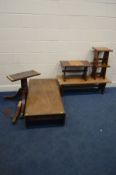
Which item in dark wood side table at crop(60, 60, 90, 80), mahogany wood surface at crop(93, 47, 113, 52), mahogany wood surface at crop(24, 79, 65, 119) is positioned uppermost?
mahogany wood surface at crop(93, 47, 113, 52)

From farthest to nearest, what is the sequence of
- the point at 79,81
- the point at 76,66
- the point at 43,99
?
the point at 79,81
the point at 76,66
the point at 43,99

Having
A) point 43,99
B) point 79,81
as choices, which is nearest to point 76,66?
point 79,81

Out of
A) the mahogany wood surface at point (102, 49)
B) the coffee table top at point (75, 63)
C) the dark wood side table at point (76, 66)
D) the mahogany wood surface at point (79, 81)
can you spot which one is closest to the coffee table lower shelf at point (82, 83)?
the mahogany wood surface at point (79, 81)

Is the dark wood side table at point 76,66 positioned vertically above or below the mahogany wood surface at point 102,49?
below

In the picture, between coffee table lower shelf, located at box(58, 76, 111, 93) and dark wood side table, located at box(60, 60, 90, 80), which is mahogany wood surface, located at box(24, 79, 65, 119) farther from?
dark wood side table, located at box(60, 60, 90, 80)

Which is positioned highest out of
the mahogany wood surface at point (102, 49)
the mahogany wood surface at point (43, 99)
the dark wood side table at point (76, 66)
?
the mahogany wood surface at point (102, 49)

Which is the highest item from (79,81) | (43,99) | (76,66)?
(76,66)

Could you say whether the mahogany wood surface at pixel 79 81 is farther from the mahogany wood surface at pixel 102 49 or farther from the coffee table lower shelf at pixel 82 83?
the mahogany wood surface at pixel 102 49

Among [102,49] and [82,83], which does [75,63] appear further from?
[102,49]

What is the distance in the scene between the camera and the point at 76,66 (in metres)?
3.12

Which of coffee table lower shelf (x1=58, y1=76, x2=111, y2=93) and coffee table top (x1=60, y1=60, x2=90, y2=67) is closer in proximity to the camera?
coffee table top (x1=60, y1=60, x2=90, y2=67)

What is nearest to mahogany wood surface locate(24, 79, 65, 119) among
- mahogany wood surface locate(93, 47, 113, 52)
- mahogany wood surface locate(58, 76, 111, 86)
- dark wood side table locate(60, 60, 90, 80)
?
mahogany wood surface locate(58, 76, 111, 86)

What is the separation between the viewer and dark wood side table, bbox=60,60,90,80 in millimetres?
3105

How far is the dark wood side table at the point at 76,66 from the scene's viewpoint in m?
3.11
